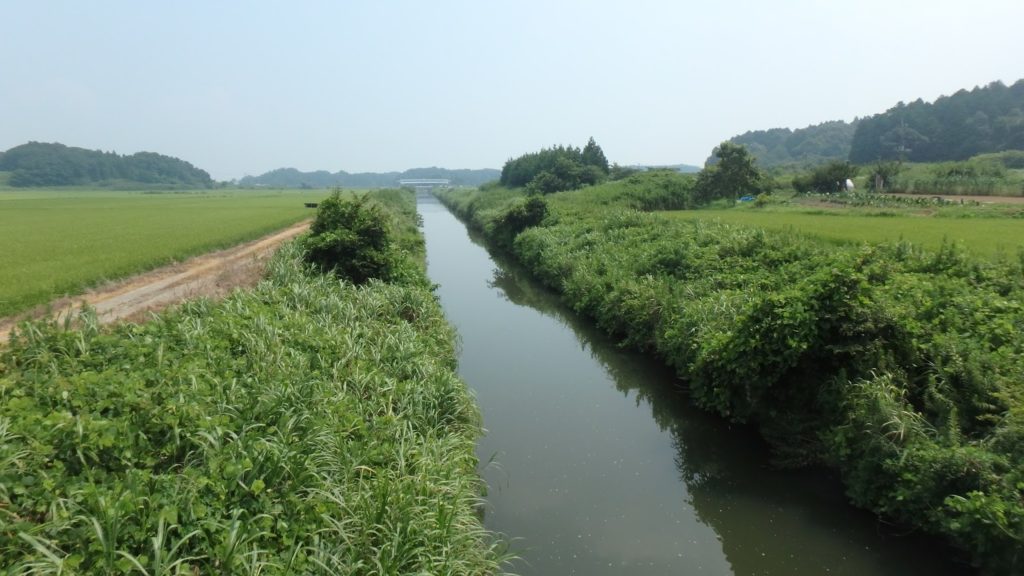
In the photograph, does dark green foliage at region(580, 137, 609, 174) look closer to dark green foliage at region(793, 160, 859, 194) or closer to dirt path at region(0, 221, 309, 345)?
dark green foliage at region(793, 160, 859, 194)

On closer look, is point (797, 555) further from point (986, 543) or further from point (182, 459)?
point (182, 459)

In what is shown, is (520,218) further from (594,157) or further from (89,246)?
(594,157)

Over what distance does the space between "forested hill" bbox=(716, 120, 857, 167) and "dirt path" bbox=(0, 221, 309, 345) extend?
116983 millimetres

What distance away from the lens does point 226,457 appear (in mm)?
4605

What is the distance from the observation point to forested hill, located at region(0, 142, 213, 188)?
352 ft

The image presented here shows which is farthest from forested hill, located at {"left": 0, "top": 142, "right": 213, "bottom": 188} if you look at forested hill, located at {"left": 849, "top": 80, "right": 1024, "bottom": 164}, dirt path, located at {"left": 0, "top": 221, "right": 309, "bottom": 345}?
forested hill, located at {"left": 849, "top": 80, "right": 1024, "bottom": 164}

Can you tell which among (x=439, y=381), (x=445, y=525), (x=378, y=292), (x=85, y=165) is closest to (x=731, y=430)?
(x=439, y=381)

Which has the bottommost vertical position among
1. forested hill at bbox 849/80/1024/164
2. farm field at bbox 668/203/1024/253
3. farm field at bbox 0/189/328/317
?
farm field at bbox 0/189/328/317

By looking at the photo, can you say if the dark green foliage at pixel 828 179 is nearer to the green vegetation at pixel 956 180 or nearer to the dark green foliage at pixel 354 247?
the green vegetation at pixel 956 180

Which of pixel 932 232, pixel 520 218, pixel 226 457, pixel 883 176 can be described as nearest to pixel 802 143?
pixel 883 176

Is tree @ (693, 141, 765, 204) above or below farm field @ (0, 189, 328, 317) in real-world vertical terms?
above

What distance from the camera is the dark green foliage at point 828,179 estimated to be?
41.1m

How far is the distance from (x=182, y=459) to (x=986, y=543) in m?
7.14

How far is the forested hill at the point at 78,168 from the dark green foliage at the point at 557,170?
9186 cm
